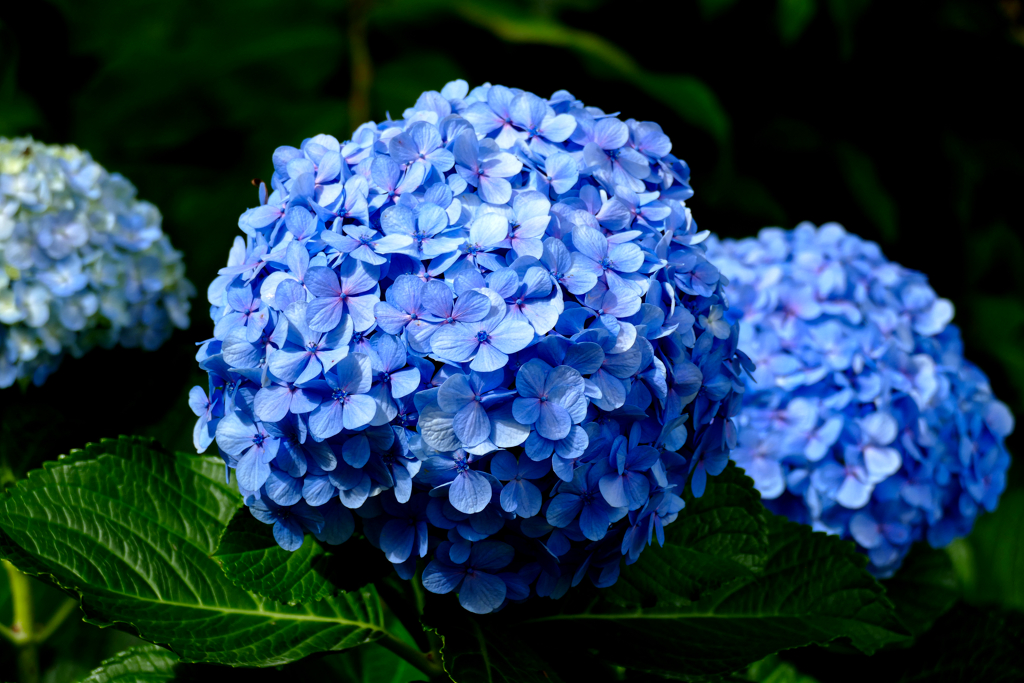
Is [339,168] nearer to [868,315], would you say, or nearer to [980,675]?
[868,315]

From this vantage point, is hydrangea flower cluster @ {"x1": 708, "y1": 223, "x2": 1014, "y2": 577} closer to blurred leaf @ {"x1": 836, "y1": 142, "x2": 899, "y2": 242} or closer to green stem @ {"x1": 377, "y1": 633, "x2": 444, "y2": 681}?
green stem @ {"x1": 377, "y1": 633, "x2": 444, "y2": 681}

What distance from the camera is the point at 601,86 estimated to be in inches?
133

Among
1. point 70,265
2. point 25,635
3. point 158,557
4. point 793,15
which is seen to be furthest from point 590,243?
point 793,15

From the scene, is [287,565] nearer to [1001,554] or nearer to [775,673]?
[775,673]

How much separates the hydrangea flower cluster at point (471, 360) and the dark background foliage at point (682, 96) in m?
1.82

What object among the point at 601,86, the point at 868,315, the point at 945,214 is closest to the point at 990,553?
the point at 945,214

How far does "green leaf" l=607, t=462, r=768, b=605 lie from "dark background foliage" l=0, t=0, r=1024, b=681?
1894mm

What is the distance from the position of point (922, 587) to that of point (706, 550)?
76 cm

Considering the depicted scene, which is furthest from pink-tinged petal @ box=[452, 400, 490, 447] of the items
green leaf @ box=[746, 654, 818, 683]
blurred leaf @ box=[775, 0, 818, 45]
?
blurred leaf @ box=[775, 0, 818, 45]

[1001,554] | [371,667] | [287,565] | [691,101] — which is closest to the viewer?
[287,565]

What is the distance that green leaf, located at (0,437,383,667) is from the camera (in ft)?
3.58

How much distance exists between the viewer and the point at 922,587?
1.73 m

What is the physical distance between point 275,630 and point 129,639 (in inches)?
35.3

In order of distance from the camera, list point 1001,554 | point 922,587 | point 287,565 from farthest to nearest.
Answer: point 1001,554
point 922,587
point 287,565
